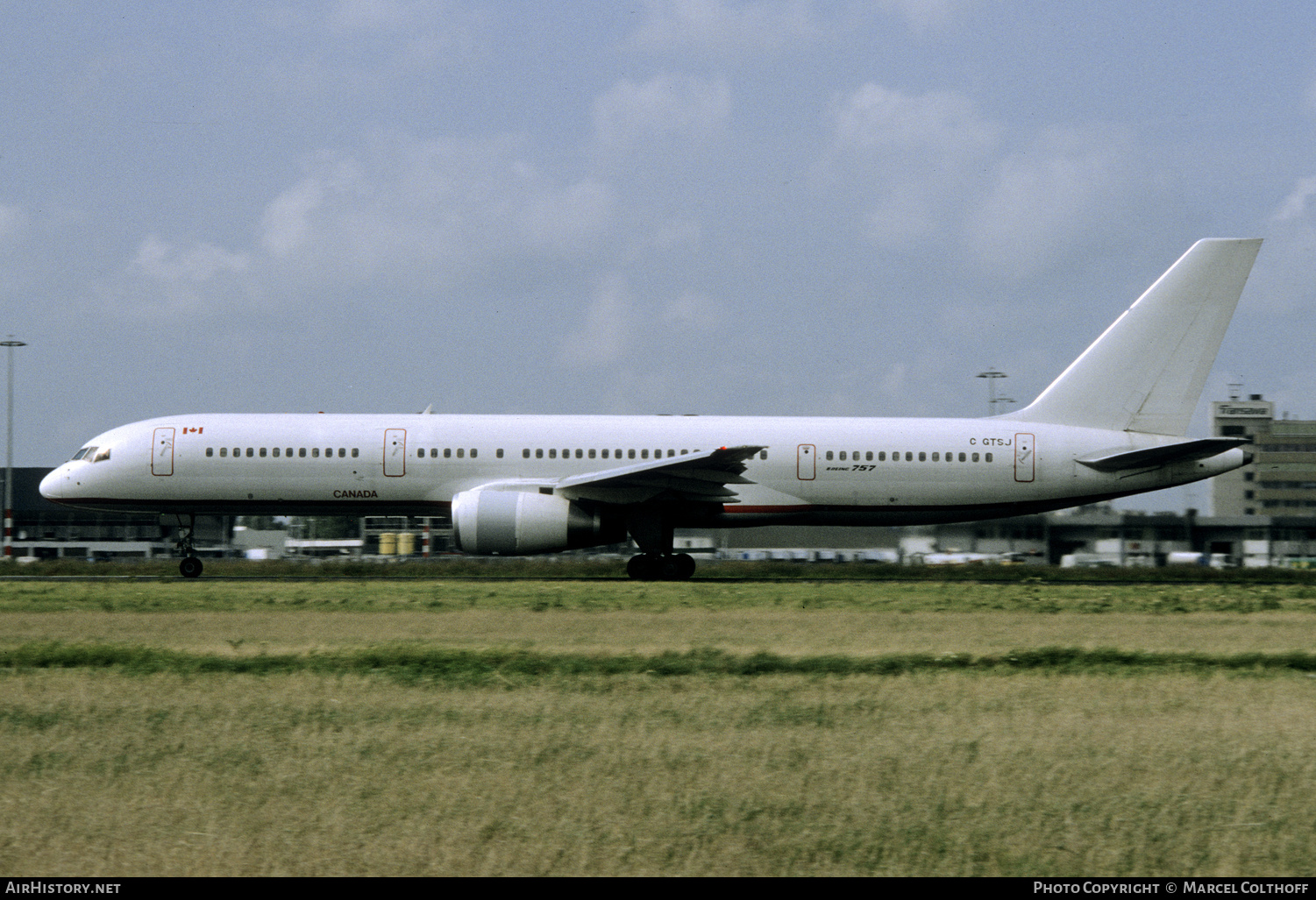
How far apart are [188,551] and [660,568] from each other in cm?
1049

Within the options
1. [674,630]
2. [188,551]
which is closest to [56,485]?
[188,551]

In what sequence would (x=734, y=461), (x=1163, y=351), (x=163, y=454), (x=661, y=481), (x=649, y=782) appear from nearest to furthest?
(x=649, y=782) < (x=734, y=461) < (x=661, y=481) < (x=163, y=454) < (x=1163, y=351)

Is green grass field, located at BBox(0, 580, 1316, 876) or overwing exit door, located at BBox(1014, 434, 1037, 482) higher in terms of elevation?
overwing exit door, located at BBox(1014, 434, 1037, 482)

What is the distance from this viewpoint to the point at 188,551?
2619cm

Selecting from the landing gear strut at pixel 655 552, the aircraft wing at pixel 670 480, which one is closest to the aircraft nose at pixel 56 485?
the aircraft wing at pixel 670 480

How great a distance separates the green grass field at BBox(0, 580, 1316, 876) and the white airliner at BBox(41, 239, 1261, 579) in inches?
406

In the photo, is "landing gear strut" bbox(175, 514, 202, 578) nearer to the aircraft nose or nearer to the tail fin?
the aircraft nose

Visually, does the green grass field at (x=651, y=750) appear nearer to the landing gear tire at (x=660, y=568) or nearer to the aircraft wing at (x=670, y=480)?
the aircraft wing at (x=670, y=480)

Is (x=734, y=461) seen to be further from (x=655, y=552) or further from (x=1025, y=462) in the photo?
(x=1025, y=462)

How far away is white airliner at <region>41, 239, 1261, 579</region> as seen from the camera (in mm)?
24984

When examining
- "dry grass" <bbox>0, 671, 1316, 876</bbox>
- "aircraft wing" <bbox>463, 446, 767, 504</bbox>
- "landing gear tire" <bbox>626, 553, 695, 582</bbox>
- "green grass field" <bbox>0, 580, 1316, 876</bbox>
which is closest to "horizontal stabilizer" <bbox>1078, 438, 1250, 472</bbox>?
"aircraft wing" <bbox>463, 446, 767, 504</bbox>

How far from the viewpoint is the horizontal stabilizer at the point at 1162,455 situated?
81.3ft

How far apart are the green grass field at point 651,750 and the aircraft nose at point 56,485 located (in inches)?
502

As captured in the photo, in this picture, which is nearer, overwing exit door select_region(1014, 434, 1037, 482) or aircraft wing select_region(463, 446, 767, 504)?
aircraft wing select_region(463, 446, 767, 504)
